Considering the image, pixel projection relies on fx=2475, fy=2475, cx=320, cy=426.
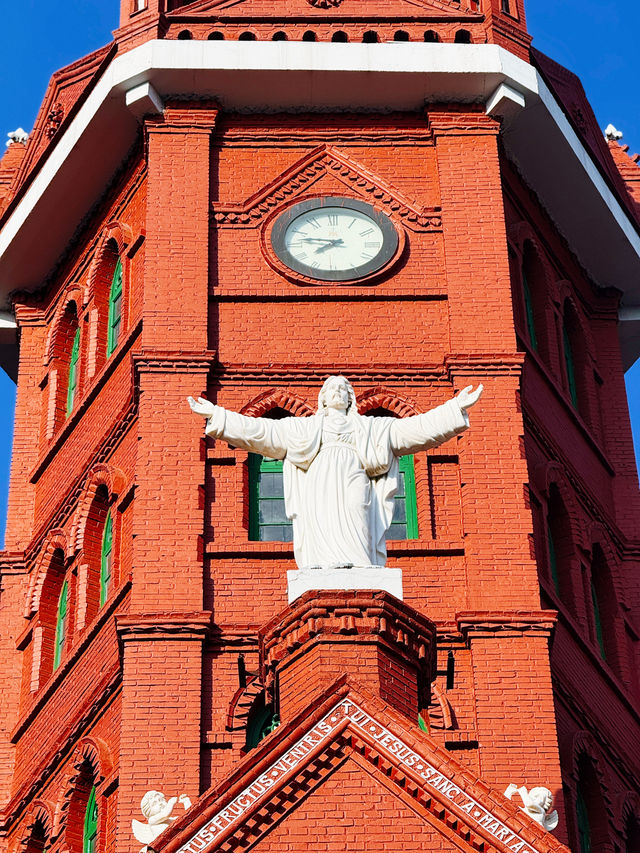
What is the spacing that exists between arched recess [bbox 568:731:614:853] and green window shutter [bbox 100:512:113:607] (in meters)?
5.37

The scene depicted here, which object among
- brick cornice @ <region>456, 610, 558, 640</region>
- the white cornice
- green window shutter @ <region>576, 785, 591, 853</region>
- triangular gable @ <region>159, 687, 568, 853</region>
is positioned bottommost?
triangular gable @ <region>159, 687, 568, 853</region>

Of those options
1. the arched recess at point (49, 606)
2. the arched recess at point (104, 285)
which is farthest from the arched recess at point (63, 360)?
the arched recess at point (49, 606)

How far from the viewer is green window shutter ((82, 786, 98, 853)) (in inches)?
978

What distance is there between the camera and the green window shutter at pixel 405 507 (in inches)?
1014

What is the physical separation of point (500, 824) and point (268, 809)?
5.48 ft

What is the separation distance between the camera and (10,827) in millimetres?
26844

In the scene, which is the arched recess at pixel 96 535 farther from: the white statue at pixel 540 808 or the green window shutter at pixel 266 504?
the white statue at pixel 540 808

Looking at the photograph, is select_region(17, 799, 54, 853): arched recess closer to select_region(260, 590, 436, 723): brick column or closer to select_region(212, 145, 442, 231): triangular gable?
select_region(212, 145, 442, 231): triangular gable

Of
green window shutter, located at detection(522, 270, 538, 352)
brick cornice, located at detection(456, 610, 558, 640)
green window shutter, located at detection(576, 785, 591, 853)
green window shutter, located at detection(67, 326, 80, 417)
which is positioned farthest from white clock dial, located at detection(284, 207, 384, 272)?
green window shutter, located at detection(576, 785, 591, 853)

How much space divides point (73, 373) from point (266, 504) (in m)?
5.40

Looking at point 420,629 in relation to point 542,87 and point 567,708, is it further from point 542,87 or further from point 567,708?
point 542,87

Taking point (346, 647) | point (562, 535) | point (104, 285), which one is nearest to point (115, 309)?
point (104, 285)

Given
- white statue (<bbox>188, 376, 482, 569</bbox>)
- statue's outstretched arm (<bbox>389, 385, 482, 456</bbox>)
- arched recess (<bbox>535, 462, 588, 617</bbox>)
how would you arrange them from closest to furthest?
1. white statue (<bbox>188, 376, 482, 569</bbox>)
2. statue's outstretched arm (<bbox>389, 385, 482, 456</bbox>)
3. arched recess (<bbox>535, 462, 588, 617</bbox>)

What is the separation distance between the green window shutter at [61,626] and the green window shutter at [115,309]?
291 centimetres
